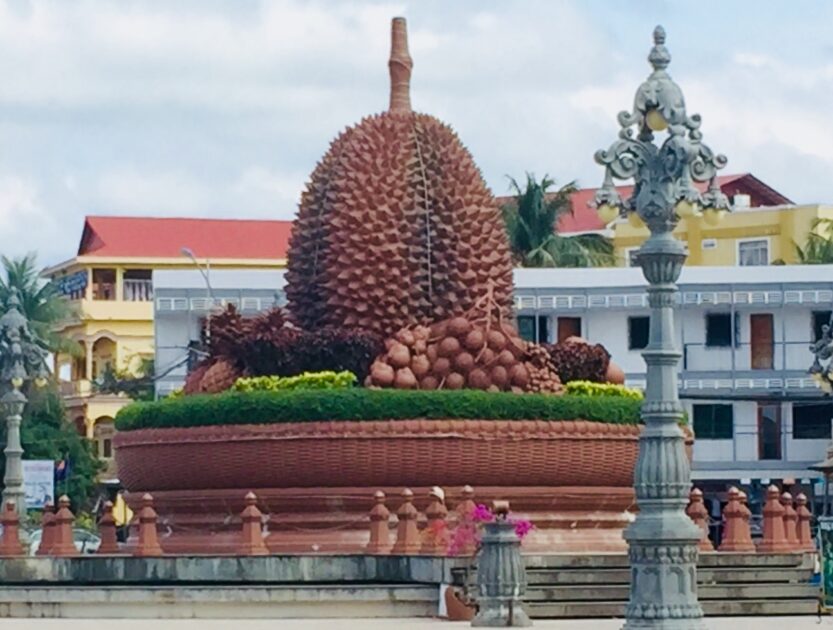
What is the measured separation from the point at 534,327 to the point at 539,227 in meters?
9.65

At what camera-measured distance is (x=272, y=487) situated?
31.2m

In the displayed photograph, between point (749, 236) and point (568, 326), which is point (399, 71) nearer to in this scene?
point (568, 326)

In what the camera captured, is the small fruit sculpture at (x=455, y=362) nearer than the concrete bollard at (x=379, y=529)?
No

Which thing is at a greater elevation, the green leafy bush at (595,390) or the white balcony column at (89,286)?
the white balcony column at (89,286)

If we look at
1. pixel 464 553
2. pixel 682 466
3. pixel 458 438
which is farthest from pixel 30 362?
pixel 682 466

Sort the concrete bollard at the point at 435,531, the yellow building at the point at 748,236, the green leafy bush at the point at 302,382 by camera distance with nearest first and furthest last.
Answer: the concrete bollard at the point at 435,531
the green leafy bush at the point at 302,382
the yellow building at the point at 748,236

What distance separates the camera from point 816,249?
75562 mm

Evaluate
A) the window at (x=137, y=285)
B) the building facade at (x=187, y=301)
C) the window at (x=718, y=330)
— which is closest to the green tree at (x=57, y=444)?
the building facade at (x=187, y=301)

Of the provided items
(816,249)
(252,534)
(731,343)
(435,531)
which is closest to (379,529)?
(435,531)

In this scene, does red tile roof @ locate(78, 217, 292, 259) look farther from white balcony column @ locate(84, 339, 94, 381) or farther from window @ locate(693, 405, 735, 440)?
window @ locate(693, 405, 735, 440)

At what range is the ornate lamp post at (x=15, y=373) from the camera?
3822cm

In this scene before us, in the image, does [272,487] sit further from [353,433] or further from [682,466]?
[682,466]

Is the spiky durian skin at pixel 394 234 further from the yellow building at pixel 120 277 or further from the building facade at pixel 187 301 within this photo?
the yellow building at pixel 120 277

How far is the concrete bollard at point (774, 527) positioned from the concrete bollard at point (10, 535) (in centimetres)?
851
